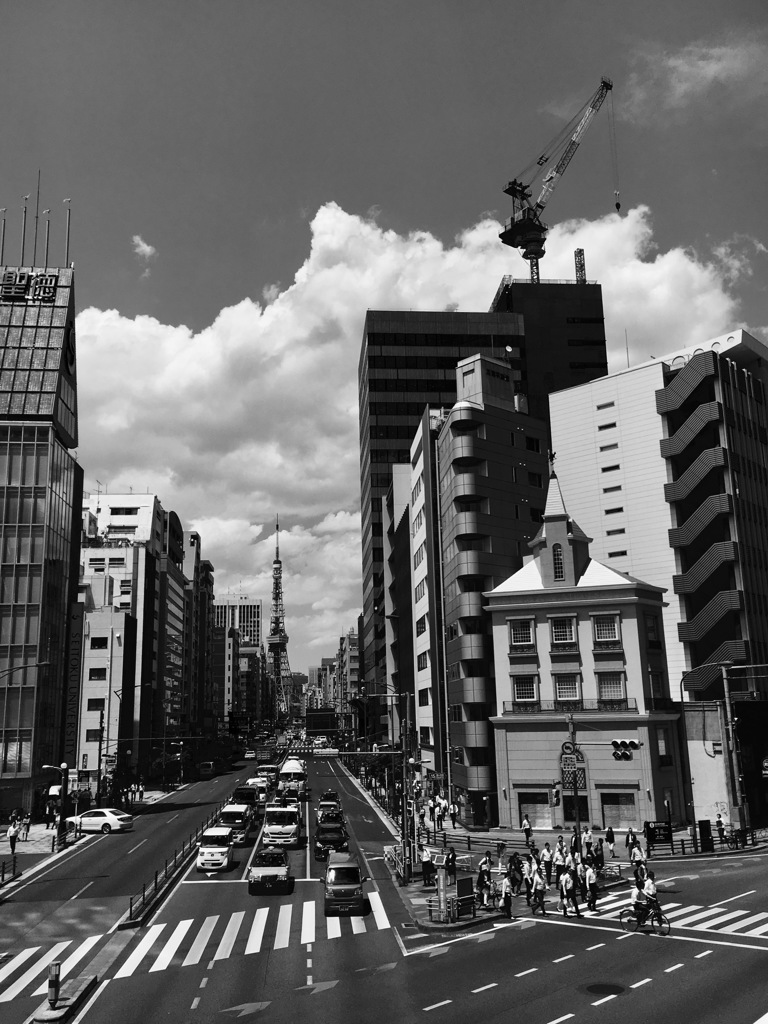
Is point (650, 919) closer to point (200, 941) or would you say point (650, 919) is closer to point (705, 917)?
point (705, 917)

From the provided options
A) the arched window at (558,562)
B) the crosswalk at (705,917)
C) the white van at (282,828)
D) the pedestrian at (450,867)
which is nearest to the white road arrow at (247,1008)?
the crosswalk at (705,917)

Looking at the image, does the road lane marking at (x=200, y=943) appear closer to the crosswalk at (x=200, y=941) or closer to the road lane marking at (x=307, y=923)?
the crosswalk at (x=200, y=941)

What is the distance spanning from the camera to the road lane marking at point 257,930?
2811 cm

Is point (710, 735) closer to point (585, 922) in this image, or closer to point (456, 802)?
point (456, 802)

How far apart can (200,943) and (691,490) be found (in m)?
63.4

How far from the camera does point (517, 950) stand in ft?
89.1

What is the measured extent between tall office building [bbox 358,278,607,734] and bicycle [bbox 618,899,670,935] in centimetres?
10135

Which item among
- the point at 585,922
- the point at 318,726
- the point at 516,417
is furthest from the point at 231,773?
the point at 585,922

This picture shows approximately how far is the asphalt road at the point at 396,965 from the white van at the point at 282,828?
13.6 metres

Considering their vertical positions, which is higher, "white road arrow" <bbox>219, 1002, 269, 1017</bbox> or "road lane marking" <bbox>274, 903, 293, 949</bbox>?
"white road arrow" <bbox>219, 1002, 269, 1017</bbox>

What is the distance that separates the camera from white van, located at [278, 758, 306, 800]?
252 ft

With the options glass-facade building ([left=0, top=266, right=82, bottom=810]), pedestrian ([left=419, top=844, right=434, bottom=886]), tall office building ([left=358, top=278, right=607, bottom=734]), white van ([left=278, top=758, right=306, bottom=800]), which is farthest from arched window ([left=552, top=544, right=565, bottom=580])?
tall office building ([left=358, top=278, right=607, bottom=734])

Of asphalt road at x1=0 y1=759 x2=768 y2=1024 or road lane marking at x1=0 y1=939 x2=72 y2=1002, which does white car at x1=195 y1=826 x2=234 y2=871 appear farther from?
road lane marking at x1=0 y1=939 x2=72 y2=1002

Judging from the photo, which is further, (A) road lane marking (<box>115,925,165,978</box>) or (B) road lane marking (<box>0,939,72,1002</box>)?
(A) road lane marking (<box>115,925,165,978</box>)
